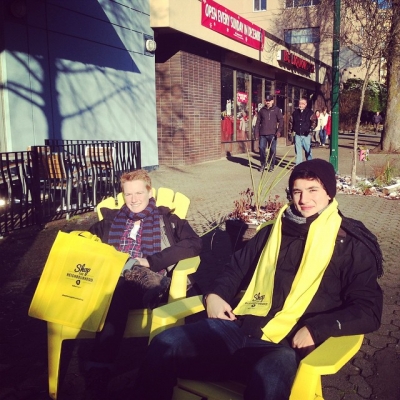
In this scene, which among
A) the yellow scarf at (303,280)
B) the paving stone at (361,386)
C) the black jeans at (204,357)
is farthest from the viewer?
the paving stone at (361,386)

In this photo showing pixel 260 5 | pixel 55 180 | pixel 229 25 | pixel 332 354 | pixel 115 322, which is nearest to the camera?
pixel 332 354

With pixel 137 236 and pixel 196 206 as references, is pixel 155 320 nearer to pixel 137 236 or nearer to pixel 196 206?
pixel 137 236

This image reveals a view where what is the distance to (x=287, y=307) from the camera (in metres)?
2.54

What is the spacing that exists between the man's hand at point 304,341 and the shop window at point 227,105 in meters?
16.3

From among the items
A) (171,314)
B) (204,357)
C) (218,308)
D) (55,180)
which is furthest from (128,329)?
(55,180)

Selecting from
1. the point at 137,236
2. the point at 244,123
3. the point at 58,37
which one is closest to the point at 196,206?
the point at 58,37

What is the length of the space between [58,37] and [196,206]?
16.0 feet

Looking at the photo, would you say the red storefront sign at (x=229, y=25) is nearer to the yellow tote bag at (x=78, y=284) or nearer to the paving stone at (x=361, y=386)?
the yellow tote bag at (x=78, y=284)

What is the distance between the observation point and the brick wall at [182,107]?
1510cm

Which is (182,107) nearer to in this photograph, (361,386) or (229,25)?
(229,25)

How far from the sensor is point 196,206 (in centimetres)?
931

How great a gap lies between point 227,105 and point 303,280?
16.6 m

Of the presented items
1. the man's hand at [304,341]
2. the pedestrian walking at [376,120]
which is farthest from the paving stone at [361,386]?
the pedestrian walking at [376,120]

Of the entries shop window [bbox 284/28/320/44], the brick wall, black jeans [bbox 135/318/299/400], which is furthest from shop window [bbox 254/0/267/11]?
black jeans [bbox 135/318/299/400]
